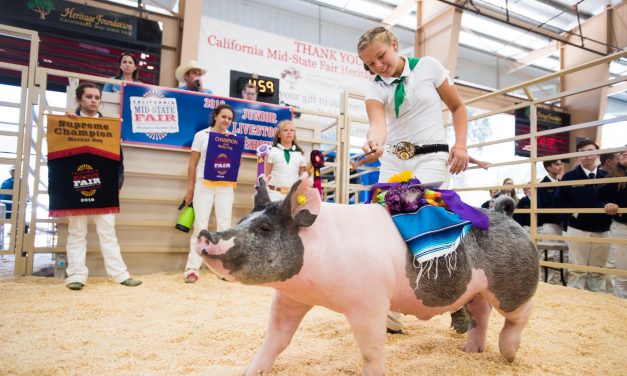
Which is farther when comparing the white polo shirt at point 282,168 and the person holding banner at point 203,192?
the white polo shirt at point 282,168

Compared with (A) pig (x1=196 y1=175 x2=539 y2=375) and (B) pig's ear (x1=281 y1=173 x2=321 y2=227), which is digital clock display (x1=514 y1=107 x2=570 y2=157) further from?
(B) pig's ear (x1=281 y1=173 x2=321 y2=227)

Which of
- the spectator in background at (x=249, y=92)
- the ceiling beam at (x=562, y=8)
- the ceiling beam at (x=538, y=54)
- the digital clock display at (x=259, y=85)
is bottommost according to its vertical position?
the spectator in background at (x=249, y=92)

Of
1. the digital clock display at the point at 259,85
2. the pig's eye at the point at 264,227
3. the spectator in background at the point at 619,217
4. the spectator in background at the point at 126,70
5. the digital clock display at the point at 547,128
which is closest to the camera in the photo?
the pig's eye at the point at 264,227

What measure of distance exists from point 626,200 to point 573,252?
80 cm

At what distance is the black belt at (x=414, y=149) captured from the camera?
170cm

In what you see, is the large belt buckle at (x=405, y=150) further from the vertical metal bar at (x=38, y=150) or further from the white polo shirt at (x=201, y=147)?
the vertical metal bar at (x=38, y=150)

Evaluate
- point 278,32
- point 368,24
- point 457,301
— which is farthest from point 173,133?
point 368,24

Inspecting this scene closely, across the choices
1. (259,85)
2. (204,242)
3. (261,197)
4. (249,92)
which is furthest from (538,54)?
(204,242)

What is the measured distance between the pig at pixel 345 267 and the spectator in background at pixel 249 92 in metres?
3.47

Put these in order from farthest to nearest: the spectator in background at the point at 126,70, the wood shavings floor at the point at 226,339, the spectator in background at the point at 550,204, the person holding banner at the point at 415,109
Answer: the spectator in background at the point at 550,204 < the spectator in background at the point at 126,70 < the person holding banner at the point at 415,109 < the wood shavings floor at the point at 226,339

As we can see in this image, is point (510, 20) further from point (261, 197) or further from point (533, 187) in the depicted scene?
point (261, 197)

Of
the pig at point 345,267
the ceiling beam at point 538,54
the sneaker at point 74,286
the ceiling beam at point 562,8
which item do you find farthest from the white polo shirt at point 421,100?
the ceiling beam at point 538,54

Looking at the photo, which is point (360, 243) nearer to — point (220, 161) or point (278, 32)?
point (220, 161)

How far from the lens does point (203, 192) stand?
11.6 ft
